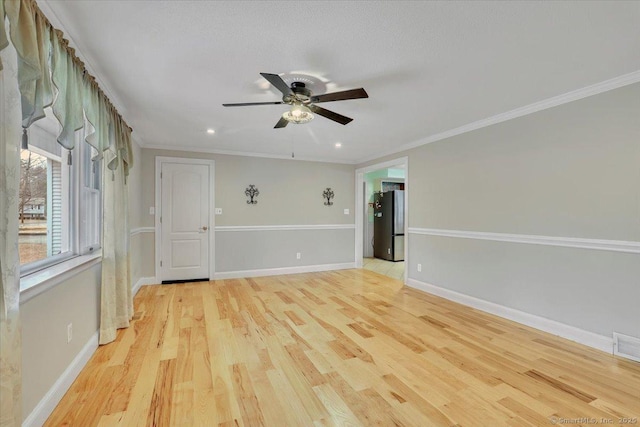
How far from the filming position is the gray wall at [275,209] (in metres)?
5.18

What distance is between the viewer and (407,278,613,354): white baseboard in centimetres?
258

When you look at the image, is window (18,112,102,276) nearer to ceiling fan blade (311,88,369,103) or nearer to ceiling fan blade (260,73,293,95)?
ceiling fan blade (260,73,293,95)

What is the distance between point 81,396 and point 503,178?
433 cm

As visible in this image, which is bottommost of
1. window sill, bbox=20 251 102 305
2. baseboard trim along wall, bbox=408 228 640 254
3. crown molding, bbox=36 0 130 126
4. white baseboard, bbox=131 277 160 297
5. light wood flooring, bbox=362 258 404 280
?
light wood flooring, bbox=362 258 404 280

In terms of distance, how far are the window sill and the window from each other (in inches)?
2.8

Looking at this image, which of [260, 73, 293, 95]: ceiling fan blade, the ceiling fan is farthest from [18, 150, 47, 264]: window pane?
[260, 73, 293, 95]: ceiling fan blade

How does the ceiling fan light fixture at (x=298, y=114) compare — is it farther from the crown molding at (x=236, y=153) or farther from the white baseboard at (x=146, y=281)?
the white baseboard at (x=146, y=281)

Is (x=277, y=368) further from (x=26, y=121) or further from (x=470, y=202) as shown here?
(x=470, y=202)

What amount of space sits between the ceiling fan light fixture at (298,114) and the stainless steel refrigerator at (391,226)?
15.8 feet

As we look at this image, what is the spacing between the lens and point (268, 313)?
3475 millimetres

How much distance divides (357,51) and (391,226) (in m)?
5.48

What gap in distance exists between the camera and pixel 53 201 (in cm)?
220

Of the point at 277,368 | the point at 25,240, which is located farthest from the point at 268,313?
the point at 25,240

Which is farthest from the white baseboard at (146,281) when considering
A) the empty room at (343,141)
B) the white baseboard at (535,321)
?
the white baseboard at (535,321)
